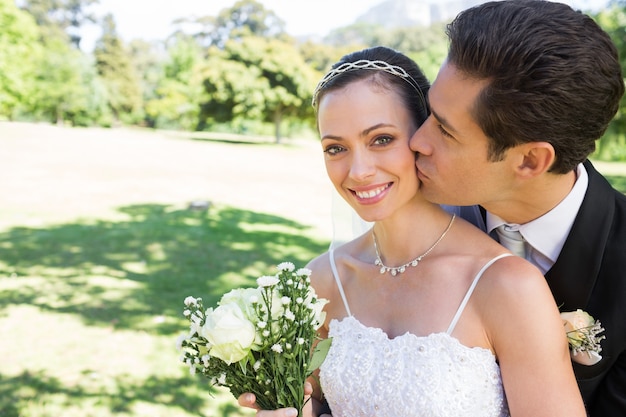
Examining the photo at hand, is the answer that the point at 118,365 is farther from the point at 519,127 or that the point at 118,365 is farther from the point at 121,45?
the point at 121,45

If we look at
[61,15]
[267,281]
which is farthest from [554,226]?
[61,15]

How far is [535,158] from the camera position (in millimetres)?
2234

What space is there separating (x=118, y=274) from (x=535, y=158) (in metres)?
8.38

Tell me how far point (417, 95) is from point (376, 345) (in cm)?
116

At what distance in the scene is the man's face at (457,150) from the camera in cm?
226

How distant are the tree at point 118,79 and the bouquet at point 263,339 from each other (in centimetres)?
6442

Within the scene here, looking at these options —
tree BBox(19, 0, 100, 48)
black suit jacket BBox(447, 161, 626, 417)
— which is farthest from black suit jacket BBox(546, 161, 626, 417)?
tree BBox(19, 0, 100, 48)

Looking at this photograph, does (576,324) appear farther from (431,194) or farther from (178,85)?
(178,85)

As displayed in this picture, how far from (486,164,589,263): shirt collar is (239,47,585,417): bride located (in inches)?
5.7

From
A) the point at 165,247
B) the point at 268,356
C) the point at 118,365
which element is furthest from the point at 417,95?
the point at 165,247

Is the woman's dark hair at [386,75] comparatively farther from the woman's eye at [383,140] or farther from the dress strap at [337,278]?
the dress strap at [337,278]

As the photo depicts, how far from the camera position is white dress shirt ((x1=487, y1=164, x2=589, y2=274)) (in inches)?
93.4

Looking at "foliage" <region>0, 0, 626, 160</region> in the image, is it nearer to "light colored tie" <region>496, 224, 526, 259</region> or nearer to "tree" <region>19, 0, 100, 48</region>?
"tree" <region>19, 0, 100, 48</region>

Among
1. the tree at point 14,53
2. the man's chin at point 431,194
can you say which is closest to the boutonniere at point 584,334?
the man's chin at point 431,194
